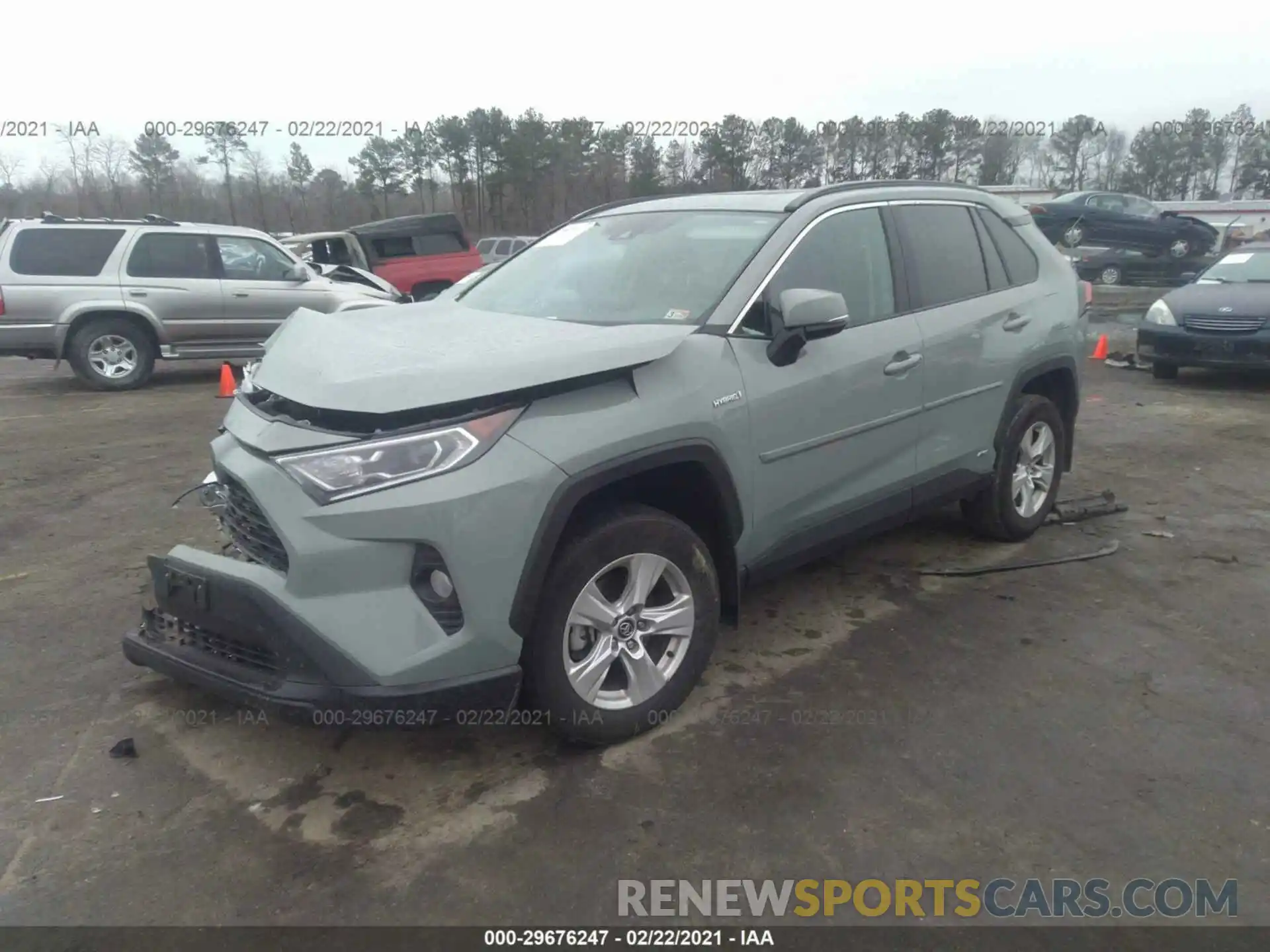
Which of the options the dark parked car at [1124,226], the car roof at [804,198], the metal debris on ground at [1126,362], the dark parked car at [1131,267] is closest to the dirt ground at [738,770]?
the car roof at [804,198]

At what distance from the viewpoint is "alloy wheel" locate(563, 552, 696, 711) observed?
306cm

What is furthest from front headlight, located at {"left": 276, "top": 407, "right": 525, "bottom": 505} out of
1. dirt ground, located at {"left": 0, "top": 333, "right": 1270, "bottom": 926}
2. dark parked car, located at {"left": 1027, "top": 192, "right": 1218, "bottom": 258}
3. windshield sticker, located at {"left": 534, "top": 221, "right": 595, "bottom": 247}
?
dark parked car, located at {"left": 1027, "top": 192, "right": 1218, "bottom": 258}

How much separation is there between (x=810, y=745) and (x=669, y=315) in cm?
166

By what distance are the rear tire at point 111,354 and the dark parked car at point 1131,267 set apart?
62.7 ft

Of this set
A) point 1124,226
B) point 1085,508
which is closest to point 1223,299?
point 1085,508

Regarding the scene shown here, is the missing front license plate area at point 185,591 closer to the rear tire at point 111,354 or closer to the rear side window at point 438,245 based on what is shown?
the rear tire at point 111,354

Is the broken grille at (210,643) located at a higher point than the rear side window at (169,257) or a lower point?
lower

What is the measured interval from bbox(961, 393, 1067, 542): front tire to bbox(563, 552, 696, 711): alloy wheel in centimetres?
241

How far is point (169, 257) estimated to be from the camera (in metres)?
10.9

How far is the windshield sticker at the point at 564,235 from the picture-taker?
4562 millimetres

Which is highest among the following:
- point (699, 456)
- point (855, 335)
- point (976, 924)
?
point (855, 335)

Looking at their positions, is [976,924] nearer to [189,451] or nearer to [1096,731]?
[1096,731]

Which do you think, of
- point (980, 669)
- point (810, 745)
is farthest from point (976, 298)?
point (810, 745)
